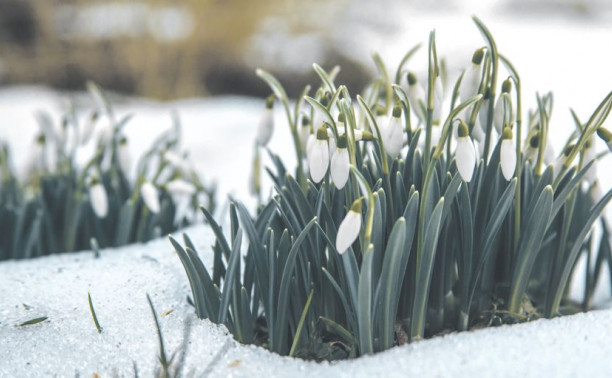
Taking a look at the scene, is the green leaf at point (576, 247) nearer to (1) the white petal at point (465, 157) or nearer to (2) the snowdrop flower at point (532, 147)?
(2) the snowdrop flower at point (532, 147)

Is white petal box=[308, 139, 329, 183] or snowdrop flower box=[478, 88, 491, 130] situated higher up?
snowdrop flower box=[478, 88, 491, 130]

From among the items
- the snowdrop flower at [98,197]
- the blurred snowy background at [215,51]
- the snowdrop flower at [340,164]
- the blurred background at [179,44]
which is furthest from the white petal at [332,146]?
the blurred background at [179,44]

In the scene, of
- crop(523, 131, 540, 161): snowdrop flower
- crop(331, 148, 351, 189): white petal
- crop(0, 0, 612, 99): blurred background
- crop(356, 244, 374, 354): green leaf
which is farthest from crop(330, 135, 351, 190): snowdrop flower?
crop(0, 0, 612, 99): blurred background

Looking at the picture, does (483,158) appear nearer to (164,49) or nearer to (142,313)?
(142,313)

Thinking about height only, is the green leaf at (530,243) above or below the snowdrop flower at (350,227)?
below

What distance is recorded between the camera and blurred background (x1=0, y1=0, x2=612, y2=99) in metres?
4.77

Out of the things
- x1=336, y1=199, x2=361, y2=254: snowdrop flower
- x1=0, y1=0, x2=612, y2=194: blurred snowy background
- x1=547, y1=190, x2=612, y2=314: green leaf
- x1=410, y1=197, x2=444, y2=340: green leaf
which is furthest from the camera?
x1=0, y1=0, x2=612, y2=194: blurred snowy background

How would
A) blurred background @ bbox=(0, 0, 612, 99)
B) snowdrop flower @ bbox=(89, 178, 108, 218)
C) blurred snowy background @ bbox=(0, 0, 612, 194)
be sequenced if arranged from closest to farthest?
snowdrop flower @ bbox=(89, 178, 108, 218) < blurred snowy background @ bbox=(0, 0, 612, 194) < blurred background @ bbox=(0, 0, 612, 99)

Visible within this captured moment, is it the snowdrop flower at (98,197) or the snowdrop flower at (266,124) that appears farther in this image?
Result: the snowdrop flower at (98,197)

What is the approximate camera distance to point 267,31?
18.2 feet

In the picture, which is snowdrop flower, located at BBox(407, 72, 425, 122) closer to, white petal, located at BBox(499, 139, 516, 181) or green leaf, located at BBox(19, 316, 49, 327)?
white petal, located at BBox(499, 139, 516, 181)

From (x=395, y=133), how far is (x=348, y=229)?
21 cm

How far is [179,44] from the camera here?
4.78 metres

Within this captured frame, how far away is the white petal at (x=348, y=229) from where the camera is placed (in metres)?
0.89
